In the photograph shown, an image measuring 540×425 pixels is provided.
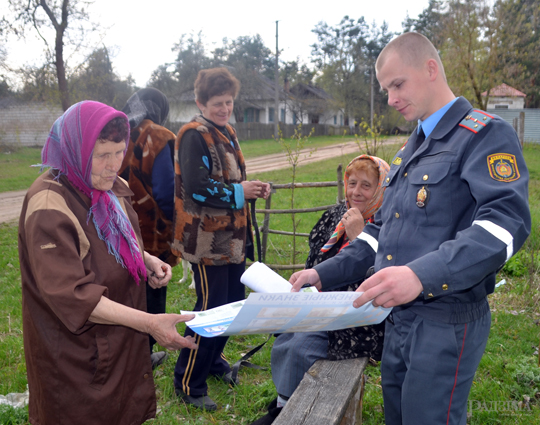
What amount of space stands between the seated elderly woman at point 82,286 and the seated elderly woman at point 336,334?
90 cm

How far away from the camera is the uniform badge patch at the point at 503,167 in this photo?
1.46 meters

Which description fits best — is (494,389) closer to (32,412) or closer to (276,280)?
(276,280)

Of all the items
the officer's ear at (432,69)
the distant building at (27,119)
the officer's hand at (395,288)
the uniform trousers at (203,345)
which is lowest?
the uniform trousers at (203,345)

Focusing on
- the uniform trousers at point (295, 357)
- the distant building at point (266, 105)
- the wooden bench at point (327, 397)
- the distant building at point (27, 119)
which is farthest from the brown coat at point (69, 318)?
the distant building at point (266, 105)

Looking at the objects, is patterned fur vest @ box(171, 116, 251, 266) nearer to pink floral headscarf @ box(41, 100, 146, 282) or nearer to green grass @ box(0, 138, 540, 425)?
green grass @ box(0, 138, 540, 425)

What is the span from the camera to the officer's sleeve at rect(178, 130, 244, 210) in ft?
10.1

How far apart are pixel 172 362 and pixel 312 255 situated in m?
1.68

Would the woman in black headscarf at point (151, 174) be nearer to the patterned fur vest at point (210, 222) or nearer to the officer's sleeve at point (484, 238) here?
the patterned fur vest at point (210, 222)

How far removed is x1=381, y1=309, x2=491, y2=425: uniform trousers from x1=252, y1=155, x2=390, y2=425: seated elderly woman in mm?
698

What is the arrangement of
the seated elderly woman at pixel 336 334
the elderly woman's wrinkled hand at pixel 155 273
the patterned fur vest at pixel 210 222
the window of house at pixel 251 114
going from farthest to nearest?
1. the window of house at pixel 251 114
2. the patterned fur vest at pixel 210 222
3. the seated elderly woman at pixel 336 334
4. the elderly woman's wrinkled hand at pixel 155 273

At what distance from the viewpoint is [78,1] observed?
1816 cm

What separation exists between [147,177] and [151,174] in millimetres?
42

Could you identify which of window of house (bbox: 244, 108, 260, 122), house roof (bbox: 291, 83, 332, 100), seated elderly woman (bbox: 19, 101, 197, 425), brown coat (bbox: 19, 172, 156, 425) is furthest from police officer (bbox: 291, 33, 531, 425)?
house roof (bbox: 291, 83, 332, 100)

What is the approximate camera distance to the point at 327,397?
6.69 feet
